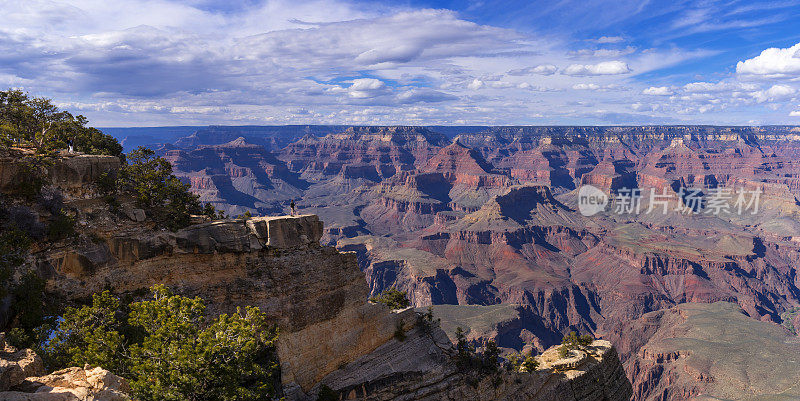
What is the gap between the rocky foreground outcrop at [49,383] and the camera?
623 inches

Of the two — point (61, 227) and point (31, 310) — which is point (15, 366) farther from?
point (61, 227)

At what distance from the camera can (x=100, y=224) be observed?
30109mm

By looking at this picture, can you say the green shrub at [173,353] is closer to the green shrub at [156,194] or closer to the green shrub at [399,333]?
the green shrub at [156,194]

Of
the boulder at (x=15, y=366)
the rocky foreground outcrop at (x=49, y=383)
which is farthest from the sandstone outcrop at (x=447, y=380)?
the boulder at (x=15, y=366)

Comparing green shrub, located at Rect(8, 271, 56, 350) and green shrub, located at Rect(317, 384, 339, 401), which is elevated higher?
green shrub, located at Rect(8, 271, 56, 350)

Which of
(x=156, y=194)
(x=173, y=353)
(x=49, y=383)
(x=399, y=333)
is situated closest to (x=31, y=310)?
(x=156, y=194)

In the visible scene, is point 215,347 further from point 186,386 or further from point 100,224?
point 100,224

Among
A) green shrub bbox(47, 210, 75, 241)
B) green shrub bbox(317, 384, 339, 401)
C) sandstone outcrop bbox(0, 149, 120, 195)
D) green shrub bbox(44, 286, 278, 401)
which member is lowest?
green shrub bbox(317, 384, 339, 401)

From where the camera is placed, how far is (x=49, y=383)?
686 inches

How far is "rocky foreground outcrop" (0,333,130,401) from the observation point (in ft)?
51.9

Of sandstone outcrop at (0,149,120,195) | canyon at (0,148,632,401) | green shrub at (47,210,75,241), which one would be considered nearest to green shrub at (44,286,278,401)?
canyon at (0,148,632,401)

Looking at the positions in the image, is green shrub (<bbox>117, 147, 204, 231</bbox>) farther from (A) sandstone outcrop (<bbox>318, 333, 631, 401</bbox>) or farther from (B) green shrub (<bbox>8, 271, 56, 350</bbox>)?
(A) sandstone outcrop (<bbox>318, 333, 631, 401</bbox>)

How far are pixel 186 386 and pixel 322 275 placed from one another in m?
16.6

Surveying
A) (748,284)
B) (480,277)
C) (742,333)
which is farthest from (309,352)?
(748,284)
